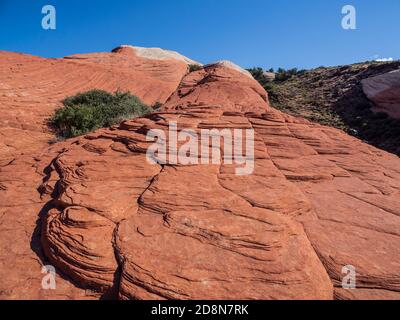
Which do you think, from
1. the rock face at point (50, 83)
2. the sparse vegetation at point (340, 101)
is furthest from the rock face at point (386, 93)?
the rock face at point (50, 83)

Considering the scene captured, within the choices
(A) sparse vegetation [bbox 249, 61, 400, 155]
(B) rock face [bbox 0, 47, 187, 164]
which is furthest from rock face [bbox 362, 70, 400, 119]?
(B) rock face [bbox 0, 47, 187, 164]

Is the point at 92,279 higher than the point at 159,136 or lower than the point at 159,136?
lower

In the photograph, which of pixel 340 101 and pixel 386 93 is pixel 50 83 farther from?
pixel 386 93

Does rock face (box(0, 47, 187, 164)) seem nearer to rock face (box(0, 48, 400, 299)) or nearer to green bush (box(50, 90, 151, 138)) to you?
green bush (box(50, 90, 151, 138))

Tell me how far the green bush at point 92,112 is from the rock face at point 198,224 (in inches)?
223

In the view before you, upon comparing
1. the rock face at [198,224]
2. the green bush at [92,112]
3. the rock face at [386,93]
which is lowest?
the rock face at [198,224]

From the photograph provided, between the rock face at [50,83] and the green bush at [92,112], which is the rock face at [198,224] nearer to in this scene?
the rock face at [50,83]

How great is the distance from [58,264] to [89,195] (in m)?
1.13

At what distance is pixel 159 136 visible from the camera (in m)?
6.21

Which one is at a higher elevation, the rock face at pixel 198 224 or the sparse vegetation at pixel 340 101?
the sparse vegetation at pixel 340 101

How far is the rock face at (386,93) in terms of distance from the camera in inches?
829

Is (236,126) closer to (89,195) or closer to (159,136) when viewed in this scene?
(159,136)
